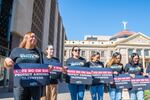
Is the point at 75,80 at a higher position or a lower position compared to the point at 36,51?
lower

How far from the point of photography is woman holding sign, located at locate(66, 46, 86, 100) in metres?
7.73

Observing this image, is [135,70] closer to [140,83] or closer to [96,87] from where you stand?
[140,83]

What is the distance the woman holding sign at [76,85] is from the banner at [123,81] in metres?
1.41

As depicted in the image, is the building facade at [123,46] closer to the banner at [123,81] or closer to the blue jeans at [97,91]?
the banner at [123,81]

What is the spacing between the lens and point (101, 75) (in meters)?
8.45

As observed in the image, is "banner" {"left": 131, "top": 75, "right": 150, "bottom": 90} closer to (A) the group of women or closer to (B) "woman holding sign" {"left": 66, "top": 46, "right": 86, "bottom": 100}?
(A) the group of women

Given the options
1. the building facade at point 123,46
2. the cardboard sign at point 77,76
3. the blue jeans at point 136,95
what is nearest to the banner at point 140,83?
the blue jeans at point 136,95

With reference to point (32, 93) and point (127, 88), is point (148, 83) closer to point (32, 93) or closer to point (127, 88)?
point (127, 88)

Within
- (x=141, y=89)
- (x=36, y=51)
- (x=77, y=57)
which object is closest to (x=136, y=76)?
(x=141, y=89)

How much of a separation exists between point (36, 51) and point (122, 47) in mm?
93791

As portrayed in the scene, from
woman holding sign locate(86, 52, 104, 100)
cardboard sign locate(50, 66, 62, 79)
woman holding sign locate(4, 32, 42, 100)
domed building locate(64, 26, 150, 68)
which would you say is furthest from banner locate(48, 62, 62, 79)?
domed building locate(64, 26, 150, 68)

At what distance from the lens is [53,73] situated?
7840 mm

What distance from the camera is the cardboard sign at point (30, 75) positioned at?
5012 mm

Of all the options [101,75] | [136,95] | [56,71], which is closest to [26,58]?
[56,71]
